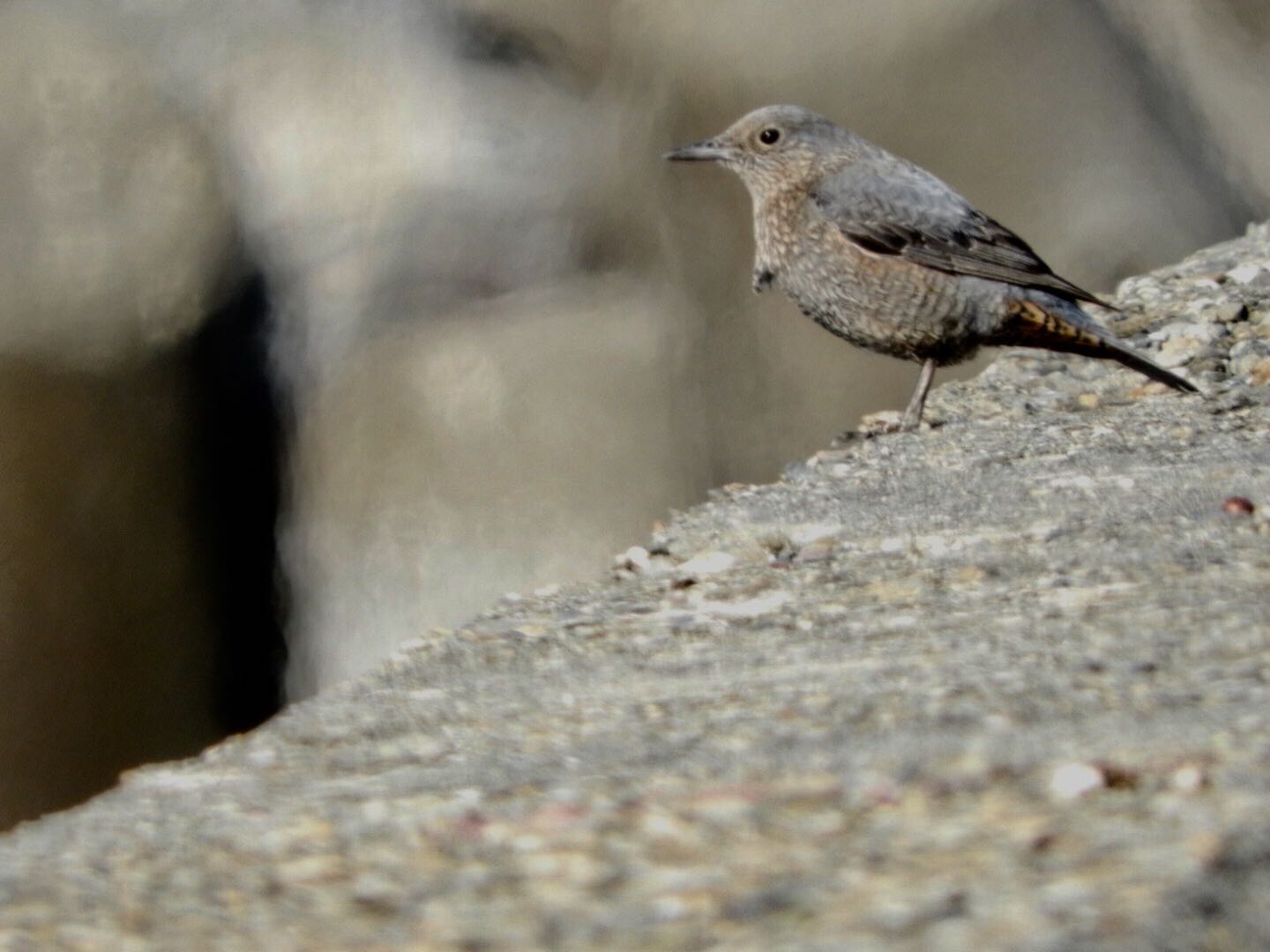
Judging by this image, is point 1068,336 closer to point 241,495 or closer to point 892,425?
point 892,425

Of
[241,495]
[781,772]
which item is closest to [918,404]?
[241,495]

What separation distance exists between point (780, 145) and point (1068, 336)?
3.30ft

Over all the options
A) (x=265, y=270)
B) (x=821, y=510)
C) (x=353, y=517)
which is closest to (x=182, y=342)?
(x=265, y=270)

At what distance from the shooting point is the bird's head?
4.99m

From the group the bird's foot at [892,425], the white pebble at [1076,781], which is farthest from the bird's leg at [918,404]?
the white pebble at [1076,781]

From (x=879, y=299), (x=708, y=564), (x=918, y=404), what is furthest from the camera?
(x=879, y=299)

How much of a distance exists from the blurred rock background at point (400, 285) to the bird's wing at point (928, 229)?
0.92 meters

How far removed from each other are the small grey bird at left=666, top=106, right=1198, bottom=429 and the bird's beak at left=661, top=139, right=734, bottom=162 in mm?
235

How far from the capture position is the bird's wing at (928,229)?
470 cm

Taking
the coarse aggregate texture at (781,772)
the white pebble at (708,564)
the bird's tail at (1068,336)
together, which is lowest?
the coarse aggregate texture at (781,772)

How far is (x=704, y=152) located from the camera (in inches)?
201

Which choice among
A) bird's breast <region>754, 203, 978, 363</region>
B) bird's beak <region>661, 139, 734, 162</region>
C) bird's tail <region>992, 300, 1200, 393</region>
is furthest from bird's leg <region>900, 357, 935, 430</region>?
bird's beak <region>661, 139, 734, 162</region>

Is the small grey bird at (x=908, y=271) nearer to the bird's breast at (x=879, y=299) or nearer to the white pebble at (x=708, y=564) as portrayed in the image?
the bird's breast at (x=879, y=299)

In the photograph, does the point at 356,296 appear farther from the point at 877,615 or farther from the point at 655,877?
the point at 655,877
